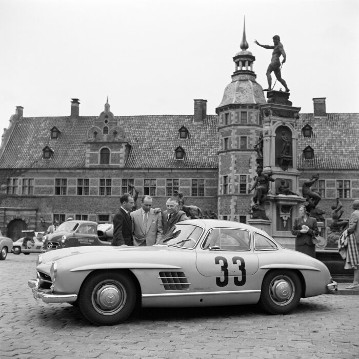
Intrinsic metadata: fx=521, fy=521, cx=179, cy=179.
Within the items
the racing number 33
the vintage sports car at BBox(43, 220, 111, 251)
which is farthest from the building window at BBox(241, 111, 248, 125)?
the racing number 33

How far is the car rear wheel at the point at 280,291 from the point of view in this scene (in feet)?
24.8

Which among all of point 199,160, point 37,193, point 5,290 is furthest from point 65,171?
point 5,290

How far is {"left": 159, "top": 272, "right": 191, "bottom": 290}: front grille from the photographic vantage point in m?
7.02

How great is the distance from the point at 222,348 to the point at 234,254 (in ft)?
6.95

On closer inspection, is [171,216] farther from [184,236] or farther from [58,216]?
[58,216]

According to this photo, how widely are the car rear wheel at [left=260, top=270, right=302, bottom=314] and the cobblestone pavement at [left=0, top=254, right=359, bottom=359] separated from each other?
0.15m

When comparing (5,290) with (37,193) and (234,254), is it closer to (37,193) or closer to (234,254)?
(234,254)

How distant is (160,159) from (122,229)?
32.9 metres

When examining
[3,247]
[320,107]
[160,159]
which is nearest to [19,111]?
[160,159]

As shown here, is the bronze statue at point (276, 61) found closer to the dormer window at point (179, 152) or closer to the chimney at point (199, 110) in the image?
the dormer window at point (179, 152)

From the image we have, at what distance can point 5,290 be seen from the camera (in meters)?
10.5

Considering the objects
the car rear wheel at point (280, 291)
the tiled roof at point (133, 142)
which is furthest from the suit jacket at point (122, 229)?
the tiled roof at point (133, 142)

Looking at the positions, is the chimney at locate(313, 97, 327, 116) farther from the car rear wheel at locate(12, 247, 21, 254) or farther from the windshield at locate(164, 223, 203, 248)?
the windshield at locate(164, 223, 203, 248)

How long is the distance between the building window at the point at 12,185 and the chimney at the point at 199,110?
15950 millimetres
